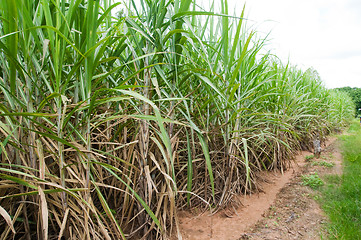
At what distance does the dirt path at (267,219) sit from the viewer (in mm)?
1606

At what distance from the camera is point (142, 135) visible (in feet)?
3.91

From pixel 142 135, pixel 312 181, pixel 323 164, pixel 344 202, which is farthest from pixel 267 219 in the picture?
pixel 323 164

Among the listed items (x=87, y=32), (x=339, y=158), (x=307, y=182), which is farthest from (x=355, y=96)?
(x=87, y=32)

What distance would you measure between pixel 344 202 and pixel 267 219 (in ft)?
2.58

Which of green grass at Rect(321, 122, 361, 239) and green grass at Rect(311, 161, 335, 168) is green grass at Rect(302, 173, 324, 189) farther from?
green grass at Rect(311, 161, 335, 168)

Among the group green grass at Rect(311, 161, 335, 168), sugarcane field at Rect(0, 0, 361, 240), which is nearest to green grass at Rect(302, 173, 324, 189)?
sugarcane field at Rect(0, 0, 361, 240)

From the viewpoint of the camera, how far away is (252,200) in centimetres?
214

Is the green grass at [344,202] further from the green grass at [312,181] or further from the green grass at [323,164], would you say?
the green grass at [323,164]

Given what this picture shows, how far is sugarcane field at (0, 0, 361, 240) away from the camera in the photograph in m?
0.83

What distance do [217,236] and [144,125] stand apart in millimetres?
958

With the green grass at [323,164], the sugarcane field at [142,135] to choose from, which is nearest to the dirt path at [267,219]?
the sugarcane field at [142,135]

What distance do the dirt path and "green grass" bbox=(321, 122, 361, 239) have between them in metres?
0.09

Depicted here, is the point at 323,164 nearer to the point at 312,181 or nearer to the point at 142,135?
the point at 312,181

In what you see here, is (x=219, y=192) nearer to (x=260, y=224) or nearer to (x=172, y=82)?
(x=260, y=224)
